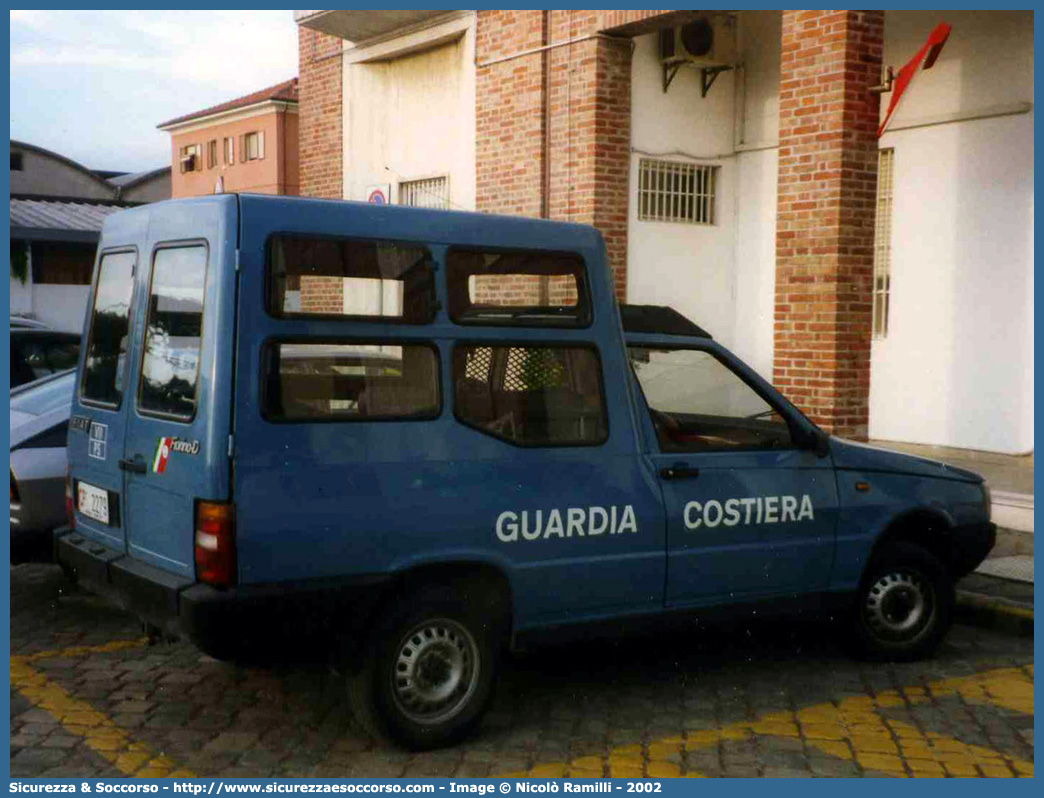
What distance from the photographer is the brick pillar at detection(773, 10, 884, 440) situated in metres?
9.70

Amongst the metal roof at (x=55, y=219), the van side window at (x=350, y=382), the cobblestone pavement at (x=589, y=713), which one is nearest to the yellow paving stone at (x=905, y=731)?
the cobblestone pavement at (x=589, y=713)

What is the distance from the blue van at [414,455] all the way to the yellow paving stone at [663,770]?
0.71 meters

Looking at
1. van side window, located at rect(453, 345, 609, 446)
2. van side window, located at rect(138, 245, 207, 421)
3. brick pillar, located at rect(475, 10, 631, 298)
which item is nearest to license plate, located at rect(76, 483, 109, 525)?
van side window, located at rect(138, 245, 207, 421)

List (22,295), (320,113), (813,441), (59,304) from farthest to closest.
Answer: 1. (59,304)
2. (22,295)
3. (320,113)
4. (813,441)

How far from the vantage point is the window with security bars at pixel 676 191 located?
498 inches

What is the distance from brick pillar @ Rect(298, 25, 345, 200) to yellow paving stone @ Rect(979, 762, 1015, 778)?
40.2 feet

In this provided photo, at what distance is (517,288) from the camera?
16.6ft

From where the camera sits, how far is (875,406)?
476 inches

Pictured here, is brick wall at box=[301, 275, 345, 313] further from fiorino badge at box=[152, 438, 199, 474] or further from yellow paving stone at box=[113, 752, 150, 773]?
yellow paving stone at box=[113, 752, 150, 773]

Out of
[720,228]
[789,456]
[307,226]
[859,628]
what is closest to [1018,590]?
[859,628]

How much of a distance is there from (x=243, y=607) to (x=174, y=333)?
1176mm

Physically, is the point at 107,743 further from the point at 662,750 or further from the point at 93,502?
the point at 662,750

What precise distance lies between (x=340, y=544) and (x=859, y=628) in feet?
9.37

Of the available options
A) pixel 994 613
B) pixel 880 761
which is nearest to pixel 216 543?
pixel 880 761
